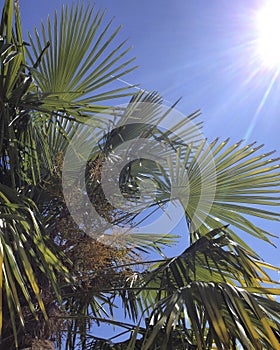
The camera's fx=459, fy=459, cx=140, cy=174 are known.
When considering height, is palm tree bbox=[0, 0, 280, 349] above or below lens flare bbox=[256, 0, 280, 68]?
below

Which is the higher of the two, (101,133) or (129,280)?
(101,133)

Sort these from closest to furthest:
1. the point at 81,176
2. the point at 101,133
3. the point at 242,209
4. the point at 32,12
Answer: the point at 81,176 → the point at 242,209 → the point at 101,133 → the point at 32,12

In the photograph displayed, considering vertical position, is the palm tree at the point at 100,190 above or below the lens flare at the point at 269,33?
below

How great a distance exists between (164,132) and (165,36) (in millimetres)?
1055

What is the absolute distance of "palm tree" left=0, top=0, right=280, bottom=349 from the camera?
7.07ft

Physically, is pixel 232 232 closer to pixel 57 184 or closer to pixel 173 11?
pixel 57 184

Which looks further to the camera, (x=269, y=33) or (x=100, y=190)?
(x=269, y=33)

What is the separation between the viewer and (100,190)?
238 cm

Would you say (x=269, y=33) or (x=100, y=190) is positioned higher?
(x=269, y=33)

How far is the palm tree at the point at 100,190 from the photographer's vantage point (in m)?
2.16

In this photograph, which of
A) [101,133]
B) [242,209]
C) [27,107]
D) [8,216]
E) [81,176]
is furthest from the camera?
[101,133]

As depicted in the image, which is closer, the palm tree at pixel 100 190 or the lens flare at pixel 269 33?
the palm tree at pixel 100 190

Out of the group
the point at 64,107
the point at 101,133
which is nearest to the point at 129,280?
the point at 101,133

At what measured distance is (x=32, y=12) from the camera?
3055mm
